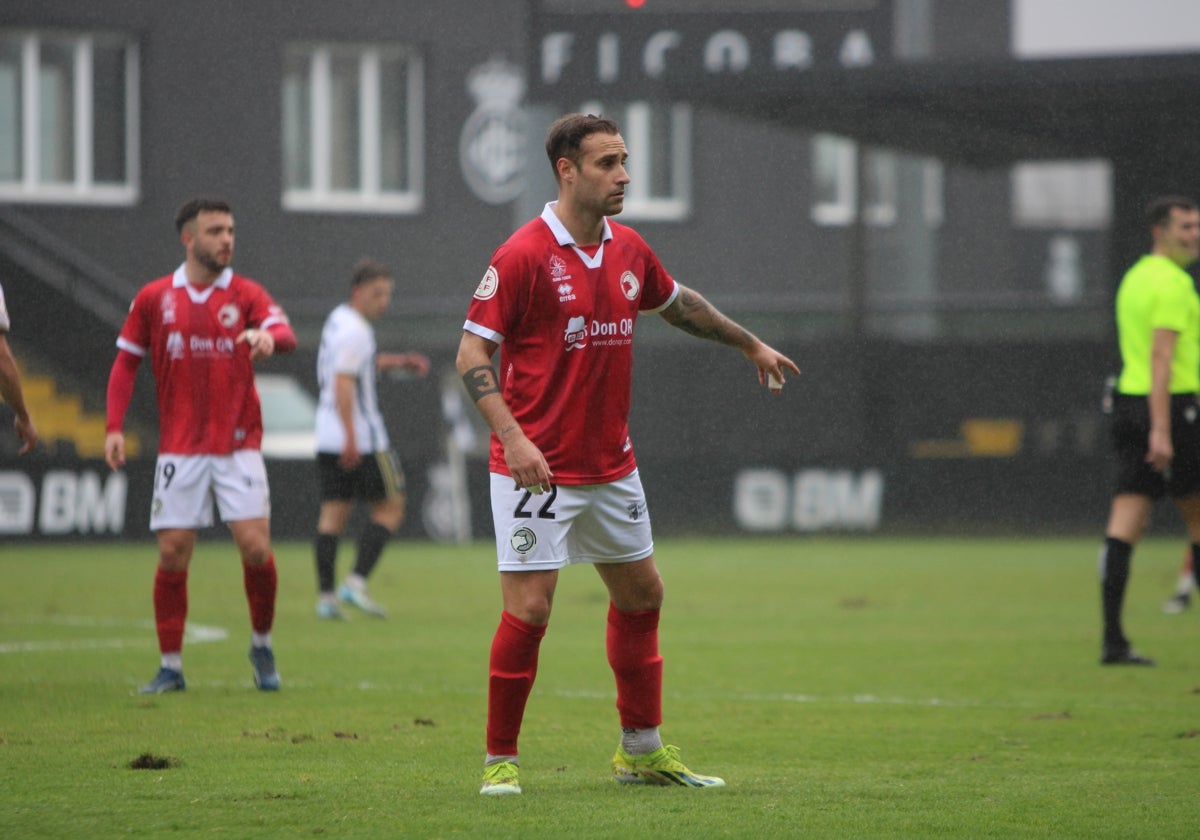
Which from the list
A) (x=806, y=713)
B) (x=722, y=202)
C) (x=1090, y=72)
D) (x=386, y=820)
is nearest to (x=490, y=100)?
(x=722, y=202)

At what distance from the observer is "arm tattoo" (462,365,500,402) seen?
19.4 feet

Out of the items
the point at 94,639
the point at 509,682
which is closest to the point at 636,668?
the point at 509,682

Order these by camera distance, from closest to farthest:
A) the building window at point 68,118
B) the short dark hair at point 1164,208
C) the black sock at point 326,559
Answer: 1. the short dark hair at point 1164,208
2. the black sock at point 326,559
3. the building window at point 68,118

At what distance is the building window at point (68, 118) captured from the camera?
28.5 meters

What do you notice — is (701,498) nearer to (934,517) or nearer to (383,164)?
(934,517)

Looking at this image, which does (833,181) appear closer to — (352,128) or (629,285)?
(352,128)

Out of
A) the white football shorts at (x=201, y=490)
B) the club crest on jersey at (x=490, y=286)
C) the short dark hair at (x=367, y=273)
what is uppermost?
the short dark hair at (x=367, y=273)

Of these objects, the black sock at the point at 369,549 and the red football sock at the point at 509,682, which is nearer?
the red football sock at the point at 509,682

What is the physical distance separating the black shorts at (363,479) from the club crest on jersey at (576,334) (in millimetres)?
7077

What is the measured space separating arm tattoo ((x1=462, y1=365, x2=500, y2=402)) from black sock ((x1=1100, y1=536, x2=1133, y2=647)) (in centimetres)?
496

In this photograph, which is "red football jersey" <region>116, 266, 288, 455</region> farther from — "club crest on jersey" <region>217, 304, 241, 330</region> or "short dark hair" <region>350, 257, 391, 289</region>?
"short dark hair" <region>350, 257, 391, 289</region>

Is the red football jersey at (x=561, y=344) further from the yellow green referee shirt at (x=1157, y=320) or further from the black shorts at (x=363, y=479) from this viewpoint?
the black shorts at (x=363, y=479)

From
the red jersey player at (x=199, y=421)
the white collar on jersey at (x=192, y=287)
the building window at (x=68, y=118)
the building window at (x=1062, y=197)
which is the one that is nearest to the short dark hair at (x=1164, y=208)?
the red jersey player at (x=199, y=421)

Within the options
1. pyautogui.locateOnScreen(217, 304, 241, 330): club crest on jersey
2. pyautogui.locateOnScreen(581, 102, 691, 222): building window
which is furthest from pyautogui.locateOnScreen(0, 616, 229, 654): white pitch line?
pyautogui.locateOnScreen(581, 102, 691, 222): building window
